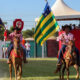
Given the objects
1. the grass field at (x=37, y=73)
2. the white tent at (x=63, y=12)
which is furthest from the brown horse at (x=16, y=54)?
the white tent at (x=63, y=12)

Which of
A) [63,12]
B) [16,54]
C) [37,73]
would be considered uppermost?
[63,12]

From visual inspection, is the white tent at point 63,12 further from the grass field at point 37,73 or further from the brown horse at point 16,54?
the brown horse at point 16,54

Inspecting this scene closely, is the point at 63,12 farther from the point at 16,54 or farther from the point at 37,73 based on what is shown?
the point at 16,54

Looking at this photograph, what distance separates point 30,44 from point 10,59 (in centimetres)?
2668

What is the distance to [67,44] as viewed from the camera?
534 inches

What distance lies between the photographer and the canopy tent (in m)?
37.6

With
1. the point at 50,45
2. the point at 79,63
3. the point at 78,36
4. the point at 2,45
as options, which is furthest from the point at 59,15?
the point at 79,63

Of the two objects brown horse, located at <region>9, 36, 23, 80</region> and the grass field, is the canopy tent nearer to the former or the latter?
the grass field

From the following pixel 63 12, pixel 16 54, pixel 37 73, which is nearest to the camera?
pixel 16 54

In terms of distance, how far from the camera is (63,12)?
3897cm

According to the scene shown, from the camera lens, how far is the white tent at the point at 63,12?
37562 mm

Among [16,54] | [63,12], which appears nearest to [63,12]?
[63,12]

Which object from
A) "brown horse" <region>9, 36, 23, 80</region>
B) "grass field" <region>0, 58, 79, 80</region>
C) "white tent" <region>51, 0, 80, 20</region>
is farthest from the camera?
"white tent" <region>51, 0, 80, 20</region>

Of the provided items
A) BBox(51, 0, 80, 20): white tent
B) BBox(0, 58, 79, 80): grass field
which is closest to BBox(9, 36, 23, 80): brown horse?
BBox(0, 58, 79, 80): grass field
